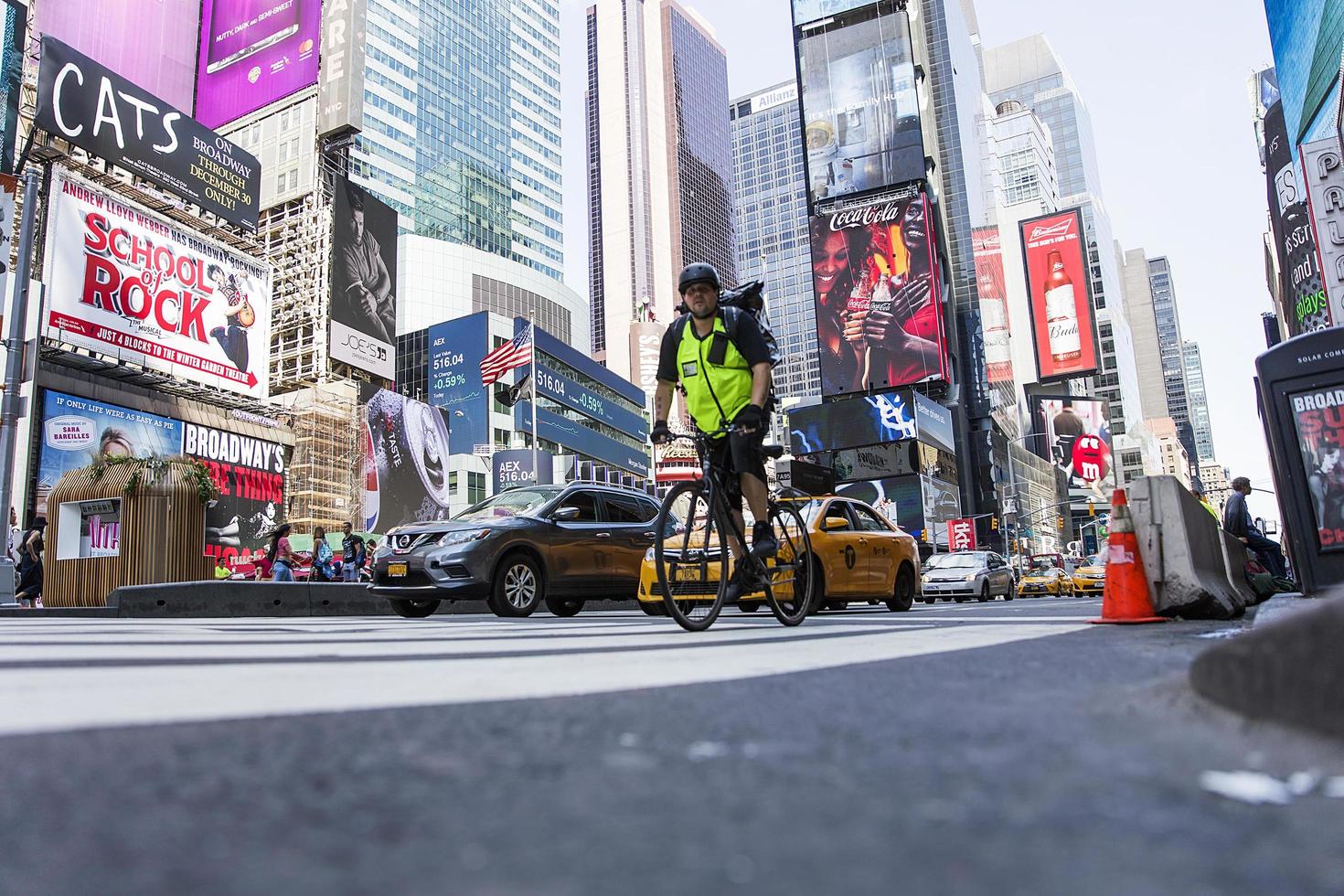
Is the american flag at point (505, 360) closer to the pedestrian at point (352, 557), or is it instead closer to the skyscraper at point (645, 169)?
the pedestrian at point (352, 557)

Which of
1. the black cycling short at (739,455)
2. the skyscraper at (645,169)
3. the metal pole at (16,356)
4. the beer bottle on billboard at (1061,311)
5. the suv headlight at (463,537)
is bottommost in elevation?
the suv headlight at (463,537)

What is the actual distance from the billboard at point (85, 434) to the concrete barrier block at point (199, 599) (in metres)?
20.0

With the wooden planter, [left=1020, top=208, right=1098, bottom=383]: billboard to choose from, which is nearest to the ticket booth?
the wooden planter

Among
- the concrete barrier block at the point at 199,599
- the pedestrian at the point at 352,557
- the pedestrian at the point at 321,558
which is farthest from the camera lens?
the pedestrian at the point at 352,557

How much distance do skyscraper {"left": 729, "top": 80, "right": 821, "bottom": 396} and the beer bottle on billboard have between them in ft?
214

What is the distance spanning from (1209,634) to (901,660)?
1501mm

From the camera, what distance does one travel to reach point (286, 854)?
0.67m

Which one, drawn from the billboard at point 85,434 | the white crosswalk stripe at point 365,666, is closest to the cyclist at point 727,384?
the white crosswalk stripe at point 365,666

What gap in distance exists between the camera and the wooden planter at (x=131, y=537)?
11.7m

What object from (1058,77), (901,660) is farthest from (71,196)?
(1058,77)

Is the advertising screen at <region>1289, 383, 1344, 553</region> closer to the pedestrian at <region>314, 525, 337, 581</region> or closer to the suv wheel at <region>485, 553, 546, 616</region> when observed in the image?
the suv wheel at <region>485, 553, 546, 616</region>

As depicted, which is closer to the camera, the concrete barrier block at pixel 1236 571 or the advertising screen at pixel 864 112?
the concrete barrier block at pixel 1236 571

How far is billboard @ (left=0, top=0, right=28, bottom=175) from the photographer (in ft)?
106

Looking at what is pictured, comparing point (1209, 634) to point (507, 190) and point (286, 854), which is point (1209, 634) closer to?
point (286, 854)
